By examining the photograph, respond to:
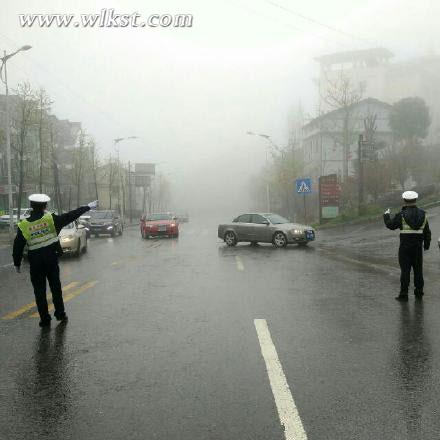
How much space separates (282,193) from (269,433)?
5807 centimetres

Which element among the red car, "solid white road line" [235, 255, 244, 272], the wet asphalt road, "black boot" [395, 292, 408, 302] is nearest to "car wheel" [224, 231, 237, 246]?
"solid white road line" [235, 255, 244, 272]

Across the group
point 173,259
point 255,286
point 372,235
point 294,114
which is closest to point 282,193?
point 294,114

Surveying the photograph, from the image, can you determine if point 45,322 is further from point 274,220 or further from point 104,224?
point 104,224

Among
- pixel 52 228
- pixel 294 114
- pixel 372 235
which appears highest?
pixel 294 114

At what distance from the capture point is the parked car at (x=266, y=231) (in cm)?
2017

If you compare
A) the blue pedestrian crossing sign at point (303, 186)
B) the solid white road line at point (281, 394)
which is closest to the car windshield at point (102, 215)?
the blue pedestrian crossing sign at point (303, 186)

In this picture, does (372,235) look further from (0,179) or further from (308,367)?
(0,179)

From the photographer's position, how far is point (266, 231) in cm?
2084

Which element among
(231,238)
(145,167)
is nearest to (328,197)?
(231,238)

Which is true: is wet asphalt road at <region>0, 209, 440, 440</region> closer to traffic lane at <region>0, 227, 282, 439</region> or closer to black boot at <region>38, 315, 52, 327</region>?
traffic lane at <region>0, 227, 282, 439</region>

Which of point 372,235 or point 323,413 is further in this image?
point 372,235

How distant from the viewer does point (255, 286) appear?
992cm

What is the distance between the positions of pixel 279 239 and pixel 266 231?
2.34 ft

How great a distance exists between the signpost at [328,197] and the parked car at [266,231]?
38.7 ft
